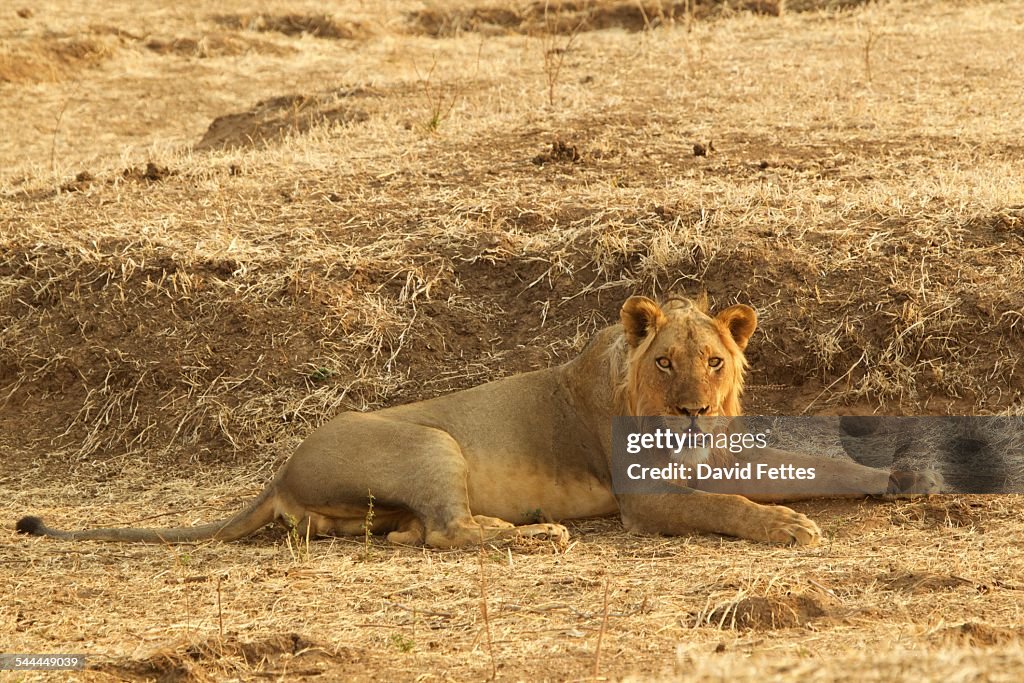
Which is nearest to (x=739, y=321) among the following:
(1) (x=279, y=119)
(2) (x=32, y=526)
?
(2) (x=32, y=526)

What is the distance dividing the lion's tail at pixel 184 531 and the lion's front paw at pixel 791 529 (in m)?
2.27

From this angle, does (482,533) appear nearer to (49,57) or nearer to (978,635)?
(978,635)

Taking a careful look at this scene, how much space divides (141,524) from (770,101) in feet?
23.9

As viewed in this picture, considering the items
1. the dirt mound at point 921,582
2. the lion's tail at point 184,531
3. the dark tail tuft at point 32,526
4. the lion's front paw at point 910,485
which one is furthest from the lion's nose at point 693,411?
the dark tail tuft at point 32,526

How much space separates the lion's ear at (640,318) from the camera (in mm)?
5777

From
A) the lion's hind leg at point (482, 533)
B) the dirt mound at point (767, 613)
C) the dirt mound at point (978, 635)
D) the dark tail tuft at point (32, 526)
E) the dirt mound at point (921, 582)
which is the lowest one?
the dark tail tuft at point (32, 526)

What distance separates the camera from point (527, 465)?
629 centimetres

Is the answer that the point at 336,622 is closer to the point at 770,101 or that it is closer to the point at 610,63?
the point at 770,101

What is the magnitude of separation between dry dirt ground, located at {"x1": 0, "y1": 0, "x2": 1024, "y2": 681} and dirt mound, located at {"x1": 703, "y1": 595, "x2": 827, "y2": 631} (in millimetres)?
16

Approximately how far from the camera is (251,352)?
26.3ft

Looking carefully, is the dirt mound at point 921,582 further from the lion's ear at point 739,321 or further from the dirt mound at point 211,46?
the dirt mound at point 211,46

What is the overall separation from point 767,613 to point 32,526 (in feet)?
11.6

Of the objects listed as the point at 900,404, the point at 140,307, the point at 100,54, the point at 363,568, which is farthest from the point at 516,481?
the point at 100,54
